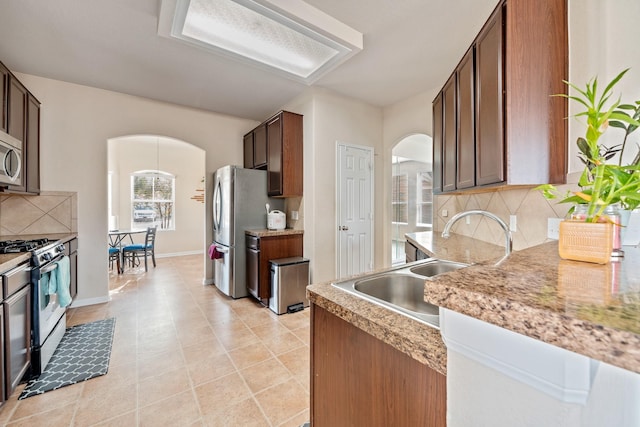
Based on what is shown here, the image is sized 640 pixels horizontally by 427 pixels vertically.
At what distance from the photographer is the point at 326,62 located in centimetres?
270

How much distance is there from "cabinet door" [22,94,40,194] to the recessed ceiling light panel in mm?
1955

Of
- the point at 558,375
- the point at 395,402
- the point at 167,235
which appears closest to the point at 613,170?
the point at 558,375

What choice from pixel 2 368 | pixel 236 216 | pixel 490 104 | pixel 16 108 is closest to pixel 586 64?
pixel 490 104

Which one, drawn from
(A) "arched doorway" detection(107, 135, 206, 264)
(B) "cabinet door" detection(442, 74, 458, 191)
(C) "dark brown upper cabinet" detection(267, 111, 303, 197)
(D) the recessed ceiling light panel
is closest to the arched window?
(A) "arched doorway" detection(107, 135, 206, 264)

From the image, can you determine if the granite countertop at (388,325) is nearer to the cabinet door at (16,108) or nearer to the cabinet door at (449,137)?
the cabinet door at (449,137)

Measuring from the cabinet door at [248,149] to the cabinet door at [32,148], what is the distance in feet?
7.81

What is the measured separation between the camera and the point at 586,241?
2.35 ft

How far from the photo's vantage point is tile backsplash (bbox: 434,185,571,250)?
158 cm

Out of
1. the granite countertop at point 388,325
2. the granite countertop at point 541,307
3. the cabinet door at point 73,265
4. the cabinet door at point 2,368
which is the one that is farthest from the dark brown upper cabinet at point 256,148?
the granite countertop at point 541,307

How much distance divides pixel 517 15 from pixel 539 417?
1.84 metres

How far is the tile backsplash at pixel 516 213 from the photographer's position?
158cm

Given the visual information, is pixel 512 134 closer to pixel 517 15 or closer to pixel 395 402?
pixel 517 15

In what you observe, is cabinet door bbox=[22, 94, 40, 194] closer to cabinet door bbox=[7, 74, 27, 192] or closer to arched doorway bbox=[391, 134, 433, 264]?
cabinet door bbox=[7, 74, 27, 192]

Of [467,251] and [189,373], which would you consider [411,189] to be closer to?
[467,251]
